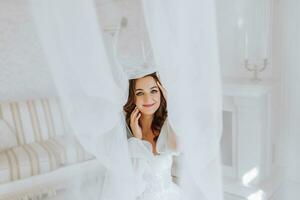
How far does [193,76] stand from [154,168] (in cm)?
40

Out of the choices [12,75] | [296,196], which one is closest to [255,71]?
[296,196]

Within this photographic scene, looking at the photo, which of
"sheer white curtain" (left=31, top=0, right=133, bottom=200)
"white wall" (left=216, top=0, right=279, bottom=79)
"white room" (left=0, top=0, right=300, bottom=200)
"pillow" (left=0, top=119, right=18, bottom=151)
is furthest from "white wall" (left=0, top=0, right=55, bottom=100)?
"sheer white curtain" (left=31, top=0, right=133, bottom=200)

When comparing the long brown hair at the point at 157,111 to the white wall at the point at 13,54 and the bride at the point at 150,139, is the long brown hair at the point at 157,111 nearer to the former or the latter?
the bride at the point at 150,139

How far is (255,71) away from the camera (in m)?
1.70

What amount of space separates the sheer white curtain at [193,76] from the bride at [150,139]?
15 centimetres

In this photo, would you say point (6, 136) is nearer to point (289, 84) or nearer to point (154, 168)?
point (154, 168)

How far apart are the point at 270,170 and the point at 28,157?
4.64 ft

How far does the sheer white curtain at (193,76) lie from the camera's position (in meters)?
0.71

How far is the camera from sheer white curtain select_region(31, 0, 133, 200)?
2.20ft

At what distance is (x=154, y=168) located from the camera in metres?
1.02

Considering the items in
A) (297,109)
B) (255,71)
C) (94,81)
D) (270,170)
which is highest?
(94,81)

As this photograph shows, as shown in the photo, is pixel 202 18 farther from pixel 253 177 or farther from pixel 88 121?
pixel 253 177

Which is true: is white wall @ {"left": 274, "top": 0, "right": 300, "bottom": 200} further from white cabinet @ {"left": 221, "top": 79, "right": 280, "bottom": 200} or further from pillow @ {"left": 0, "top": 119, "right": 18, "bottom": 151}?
pillow @ {"left": 0, "top": 119, "right": 18, "bottom": 151}

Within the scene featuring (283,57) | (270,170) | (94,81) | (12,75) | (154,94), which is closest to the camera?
(94,81)
